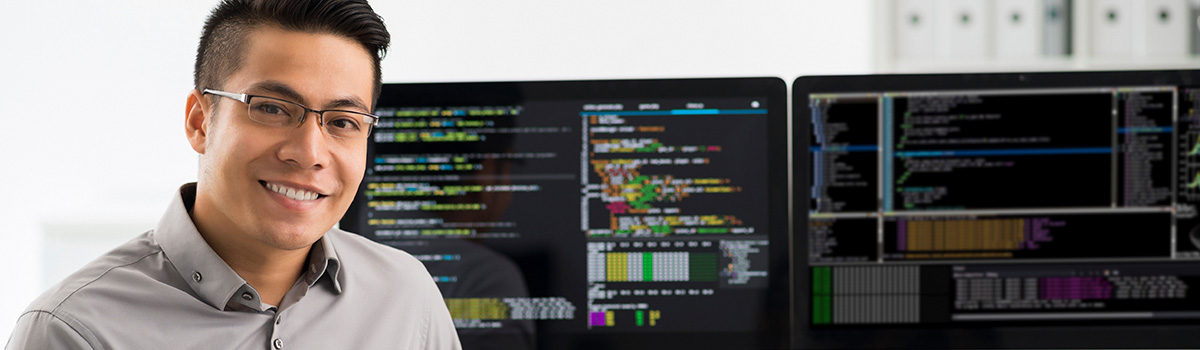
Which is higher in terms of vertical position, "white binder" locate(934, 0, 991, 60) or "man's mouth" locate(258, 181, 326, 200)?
"white binder" locate(934, 0, 991, 60)

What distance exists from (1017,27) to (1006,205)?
2.57 ft

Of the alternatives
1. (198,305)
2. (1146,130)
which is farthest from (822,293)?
(198,305)

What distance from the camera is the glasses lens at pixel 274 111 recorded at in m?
0.87

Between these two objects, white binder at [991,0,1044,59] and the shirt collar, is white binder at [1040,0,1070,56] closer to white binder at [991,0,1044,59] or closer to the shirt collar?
white binder at [991,0,1044,59]

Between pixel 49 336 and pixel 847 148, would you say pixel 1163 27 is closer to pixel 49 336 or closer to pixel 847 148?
pixel 847 148

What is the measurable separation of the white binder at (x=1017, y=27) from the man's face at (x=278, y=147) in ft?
5.16

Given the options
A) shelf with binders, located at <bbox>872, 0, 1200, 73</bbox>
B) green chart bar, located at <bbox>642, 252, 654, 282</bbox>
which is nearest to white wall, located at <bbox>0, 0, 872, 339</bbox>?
shelf with binders, located at <bbox>872, 0, 1200, 73</bbox>

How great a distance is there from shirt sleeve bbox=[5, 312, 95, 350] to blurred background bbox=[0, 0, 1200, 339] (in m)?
1.08

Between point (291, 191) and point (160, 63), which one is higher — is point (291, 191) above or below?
below

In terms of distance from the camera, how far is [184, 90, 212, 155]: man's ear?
0.92 meters

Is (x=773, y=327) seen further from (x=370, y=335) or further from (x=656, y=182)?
(x=370, y=335)

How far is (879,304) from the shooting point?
47.9 inches

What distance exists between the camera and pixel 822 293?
1222 mm

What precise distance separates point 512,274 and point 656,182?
0.95 feet
